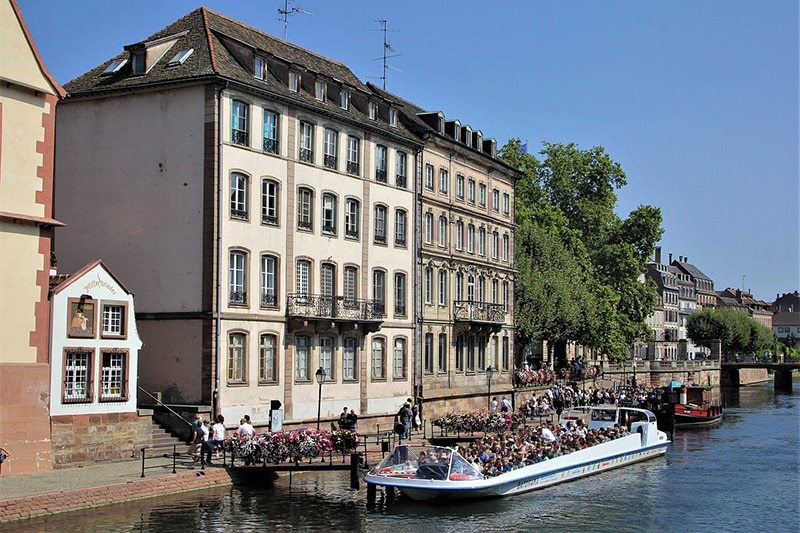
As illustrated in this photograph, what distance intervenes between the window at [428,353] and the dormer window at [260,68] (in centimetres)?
1648

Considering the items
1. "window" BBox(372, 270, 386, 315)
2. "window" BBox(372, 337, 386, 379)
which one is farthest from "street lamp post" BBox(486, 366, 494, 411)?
"window" BBox(372, 270, 386, 315)

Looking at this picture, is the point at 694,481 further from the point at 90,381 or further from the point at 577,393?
the point at 577,393

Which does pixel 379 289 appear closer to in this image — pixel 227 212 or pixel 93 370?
pixel 227 212

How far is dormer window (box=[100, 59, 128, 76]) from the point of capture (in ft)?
138

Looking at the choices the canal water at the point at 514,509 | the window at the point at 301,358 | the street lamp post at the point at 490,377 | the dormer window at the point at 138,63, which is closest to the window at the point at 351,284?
the window at the point at 301,358

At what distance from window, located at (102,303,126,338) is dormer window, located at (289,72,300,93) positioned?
513 inches

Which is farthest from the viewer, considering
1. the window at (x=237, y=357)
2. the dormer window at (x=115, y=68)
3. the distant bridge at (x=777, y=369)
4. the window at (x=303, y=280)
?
the distant bridge at (x=777, y=369)

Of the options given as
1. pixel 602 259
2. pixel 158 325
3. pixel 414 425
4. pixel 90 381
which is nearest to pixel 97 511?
pixel 90 381

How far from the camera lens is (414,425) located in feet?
153

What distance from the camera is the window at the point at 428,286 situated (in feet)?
173

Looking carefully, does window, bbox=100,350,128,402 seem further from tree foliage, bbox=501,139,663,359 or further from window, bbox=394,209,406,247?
tree foliage, bbox=501,139,663,359

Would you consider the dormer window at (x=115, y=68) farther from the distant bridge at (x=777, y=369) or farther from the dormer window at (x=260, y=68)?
the distant bridge at (x=777, y=369)

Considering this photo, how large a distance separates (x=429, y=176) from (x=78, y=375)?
24843 millimetres

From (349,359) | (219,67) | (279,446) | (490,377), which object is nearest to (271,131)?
(219,67)
